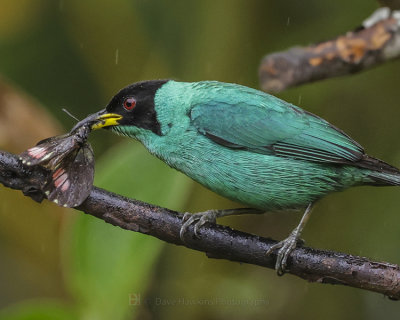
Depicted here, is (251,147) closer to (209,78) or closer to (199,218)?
(199,218)

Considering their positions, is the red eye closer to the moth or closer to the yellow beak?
the yellow beak

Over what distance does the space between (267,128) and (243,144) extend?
189mm

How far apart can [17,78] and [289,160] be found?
3308 mm

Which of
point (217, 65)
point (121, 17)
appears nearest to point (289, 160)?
point (217, 65)

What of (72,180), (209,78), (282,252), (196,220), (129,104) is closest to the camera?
(72,180)

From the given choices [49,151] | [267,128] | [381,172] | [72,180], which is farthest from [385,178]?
[49,151]

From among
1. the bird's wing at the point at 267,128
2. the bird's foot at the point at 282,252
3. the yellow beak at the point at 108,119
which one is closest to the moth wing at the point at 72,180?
the yellow beak at the point at 108,119

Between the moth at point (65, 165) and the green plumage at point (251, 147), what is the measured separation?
1.68 feet

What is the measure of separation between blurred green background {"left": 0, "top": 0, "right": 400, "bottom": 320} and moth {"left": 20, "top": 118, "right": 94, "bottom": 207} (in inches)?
55.6

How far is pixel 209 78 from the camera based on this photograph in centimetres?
572

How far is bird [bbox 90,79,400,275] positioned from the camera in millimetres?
4062

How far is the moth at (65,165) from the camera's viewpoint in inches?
139

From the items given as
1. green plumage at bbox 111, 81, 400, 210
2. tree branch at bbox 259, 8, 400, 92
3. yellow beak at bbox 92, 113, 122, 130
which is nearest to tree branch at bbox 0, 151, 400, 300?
green plumage at bbox 111, 81, 400, 210

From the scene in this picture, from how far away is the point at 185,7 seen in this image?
5.99m
